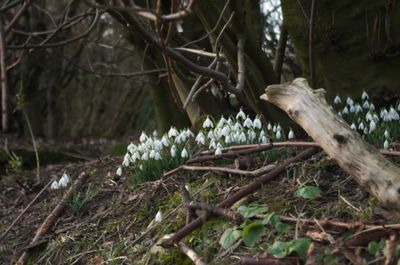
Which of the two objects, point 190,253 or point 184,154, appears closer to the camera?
point 190,253

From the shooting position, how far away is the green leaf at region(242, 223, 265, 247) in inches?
129

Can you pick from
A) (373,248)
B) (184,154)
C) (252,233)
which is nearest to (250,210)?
(252,233)

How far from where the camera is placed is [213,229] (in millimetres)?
3617

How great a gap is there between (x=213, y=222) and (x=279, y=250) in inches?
25.4

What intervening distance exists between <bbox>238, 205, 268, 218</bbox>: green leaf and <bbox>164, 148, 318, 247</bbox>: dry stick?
0.58 ft

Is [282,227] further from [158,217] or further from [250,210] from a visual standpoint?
[158,217]

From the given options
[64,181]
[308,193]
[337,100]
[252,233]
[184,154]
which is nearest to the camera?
[252,233]

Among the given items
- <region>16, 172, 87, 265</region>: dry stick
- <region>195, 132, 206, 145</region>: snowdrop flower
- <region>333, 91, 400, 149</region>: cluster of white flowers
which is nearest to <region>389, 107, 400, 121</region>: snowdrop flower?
<region>333, 91, 400, 149</region>: cluster of white flowers

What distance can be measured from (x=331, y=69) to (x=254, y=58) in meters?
0.66

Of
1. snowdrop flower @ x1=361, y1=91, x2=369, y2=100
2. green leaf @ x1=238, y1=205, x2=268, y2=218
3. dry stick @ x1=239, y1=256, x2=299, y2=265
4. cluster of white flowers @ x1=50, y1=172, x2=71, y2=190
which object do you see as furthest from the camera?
snowdrop flower @ x1=361, y1=91, x2=369, y2=100

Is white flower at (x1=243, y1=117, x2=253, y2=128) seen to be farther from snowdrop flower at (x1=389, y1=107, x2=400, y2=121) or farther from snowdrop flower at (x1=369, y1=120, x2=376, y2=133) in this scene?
snowdrop flower at (x1=389, y1=107, x2=400, y2=121)

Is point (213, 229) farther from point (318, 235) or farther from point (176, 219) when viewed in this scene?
point (318, 235)

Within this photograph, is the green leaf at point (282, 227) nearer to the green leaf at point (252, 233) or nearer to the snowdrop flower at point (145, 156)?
the green leaf at point (252, 233)

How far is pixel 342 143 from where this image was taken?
335 centimetres
